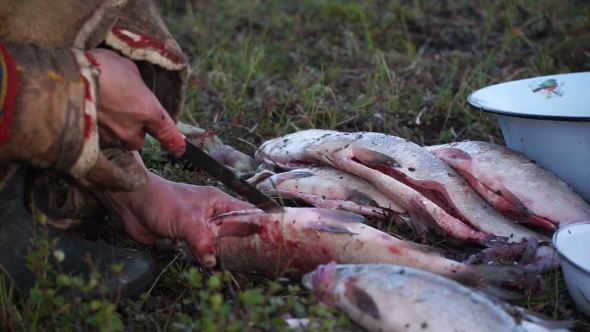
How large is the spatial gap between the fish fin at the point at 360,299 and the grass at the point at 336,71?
8cm

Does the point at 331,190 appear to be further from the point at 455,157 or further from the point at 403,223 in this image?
the point at 455,157

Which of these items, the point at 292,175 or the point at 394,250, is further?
the point at 292,175

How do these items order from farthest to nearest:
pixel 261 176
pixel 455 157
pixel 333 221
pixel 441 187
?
1. pixel 261 176
2. pixel 455 157
3. pixel 441 187
4. pixel 333 221

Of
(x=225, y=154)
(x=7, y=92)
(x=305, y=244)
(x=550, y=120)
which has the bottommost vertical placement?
(x=225, y=154)

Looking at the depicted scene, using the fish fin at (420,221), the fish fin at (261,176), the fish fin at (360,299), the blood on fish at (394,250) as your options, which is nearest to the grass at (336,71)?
the fish fin at (360,299)

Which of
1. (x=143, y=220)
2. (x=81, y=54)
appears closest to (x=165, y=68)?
(x=81, y=54)

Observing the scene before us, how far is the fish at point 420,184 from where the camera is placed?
2857 millimetres

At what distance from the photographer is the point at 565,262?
2.33 m

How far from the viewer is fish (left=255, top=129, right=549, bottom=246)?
286cm

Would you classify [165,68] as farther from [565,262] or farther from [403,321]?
[565,262]

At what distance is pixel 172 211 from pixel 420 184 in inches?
39.7

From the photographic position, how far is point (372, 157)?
3066mm

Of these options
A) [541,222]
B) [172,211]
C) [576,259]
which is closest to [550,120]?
[541,222]

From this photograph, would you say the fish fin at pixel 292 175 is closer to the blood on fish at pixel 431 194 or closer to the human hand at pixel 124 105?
the blood on fish at pixel 431 194
